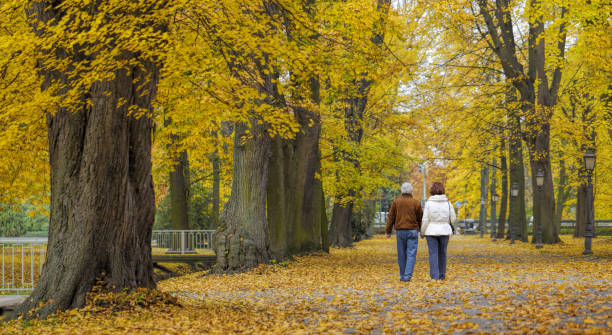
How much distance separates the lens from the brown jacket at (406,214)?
43.3ft

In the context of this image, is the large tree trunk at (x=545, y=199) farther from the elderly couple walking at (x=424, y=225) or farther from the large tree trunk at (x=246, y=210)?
the elderly couple walking at (x=424, y=225)

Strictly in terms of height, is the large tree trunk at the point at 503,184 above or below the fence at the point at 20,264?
above

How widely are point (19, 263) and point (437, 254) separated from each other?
838 centimetres

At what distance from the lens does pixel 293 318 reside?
9.64 metres

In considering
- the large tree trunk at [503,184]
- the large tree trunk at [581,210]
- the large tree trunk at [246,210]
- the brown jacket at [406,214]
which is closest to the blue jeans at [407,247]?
the brown jacket at [406,214]

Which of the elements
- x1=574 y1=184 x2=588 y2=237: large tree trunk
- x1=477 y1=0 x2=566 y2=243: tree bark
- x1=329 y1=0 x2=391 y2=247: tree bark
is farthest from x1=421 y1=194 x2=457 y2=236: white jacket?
x1=574 y1=184 x2=588 y2=237: large tree trunk

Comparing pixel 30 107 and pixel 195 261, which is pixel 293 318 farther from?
pixel 195 261

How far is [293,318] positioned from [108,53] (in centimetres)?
438

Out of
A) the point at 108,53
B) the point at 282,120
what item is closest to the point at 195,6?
the point at 108,53

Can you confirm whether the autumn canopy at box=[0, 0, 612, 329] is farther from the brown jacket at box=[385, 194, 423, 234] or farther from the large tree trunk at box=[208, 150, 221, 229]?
the brown jacket at box=[385, 194, 423, 234]

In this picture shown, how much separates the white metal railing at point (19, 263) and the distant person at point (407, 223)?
22.6 feet

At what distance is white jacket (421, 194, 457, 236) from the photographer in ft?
42.5

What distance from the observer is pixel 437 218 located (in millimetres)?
13016

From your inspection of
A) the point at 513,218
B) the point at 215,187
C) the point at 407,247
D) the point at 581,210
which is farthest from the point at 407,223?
the point at 581,210
